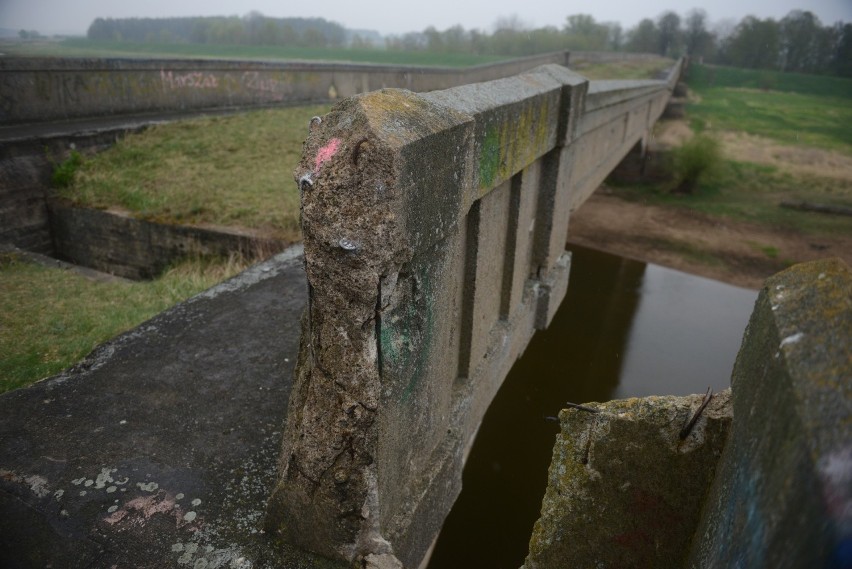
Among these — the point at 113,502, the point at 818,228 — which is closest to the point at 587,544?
the point at 113,502

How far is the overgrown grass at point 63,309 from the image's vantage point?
404 cm

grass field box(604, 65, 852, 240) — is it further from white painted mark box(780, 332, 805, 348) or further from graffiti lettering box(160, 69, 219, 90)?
white painted mark box(780, 332, 805, 348)

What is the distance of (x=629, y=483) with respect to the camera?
1849 mm

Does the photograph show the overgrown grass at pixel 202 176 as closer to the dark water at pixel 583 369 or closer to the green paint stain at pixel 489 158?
the dark water at pixel 583 369

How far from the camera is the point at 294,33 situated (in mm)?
74188

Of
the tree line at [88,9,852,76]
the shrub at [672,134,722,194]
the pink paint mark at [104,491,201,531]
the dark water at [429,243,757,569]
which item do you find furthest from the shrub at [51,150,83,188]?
the tree line at [88,9,852,76]

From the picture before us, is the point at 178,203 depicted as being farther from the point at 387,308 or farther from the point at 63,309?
the point at 387,308

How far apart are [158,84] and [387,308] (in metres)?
12.5

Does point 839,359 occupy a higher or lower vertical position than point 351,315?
higher

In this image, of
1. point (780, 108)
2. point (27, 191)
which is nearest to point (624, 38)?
point (780, 108)

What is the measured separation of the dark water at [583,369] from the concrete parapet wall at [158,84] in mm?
9353

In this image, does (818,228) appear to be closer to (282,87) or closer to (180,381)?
(282,87)

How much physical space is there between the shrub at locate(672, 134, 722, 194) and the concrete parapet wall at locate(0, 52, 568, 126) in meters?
10.5

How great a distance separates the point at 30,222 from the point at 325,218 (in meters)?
8.30
